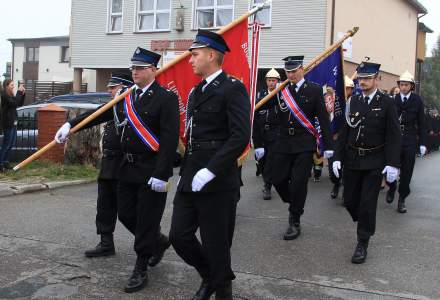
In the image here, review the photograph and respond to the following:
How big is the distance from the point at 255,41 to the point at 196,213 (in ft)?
11.8

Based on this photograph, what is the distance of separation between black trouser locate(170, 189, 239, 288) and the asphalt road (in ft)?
1.66

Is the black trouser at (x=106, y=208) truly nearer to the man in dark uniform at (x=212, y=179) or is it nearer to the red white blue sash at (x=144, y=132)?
the red white blue sash at (x=144, y=132)

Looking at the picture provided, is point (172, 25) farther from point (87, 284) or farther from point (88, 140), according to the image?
point (87, 284)

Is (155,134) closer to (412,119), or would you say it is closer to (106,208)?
(106,208)

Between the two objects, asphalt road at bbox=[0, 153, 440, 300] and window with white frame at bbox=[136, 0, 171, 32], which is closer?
asphalt road at bbox=[0, 153, 440, 300]

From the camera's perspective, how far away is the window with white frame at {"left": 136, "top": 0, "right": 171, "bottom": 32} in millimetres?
22953

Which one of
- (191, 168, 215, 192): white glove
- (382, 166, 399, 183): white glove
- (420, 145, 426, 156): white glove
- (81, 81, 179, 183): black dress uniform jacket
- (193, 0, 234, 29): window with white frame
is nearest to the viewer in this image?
(191, 168, 215, 192): white glove

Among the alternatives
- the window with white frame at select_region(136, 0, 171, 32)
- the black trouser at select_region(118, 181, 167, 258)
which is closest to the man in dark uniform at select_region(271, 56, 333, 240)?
the black trouser at select_region(118, 181, 167, 258)

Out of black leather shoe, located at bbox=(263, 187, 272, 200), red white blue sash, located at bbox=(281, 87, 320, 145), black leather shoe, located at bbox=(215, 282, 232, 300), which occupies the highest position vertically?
red white blue sash, located at bbox=(281, 87, 320, 145)

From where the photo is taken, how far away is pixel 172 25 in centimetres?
2255

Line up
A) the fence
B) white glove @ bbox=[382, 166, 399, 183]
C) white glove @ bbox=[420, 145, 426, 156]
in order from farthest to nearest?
the fence → white glove @ bbox=[420, 145, 426, 156] → white glove @ bbox=[382, 166, 399, 183]

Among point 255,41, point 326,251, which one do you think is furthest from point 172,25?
point 326,251

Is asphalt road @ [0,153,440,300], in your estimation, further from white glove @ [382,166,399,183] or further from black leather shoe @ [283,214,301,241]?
white glove @ [382,166,399,183]

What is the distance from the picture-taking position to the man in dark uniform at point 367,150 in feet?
18.5
